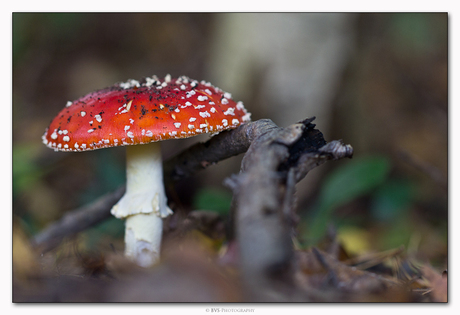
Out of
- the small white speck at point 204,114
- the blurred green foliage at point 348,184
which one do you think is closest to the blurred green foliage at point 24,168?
the small white speck at point 204,114

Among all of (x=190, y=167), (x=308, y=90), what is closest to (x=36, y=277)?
(x=190, y=167)

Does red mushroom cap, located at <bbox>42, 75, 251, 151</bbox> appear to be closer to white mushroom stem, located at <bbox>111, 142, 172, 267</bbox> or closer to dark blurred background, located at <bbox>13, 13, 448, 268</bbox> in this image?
white mushroom stem, located at <bbox>111, 142, 172, 267</bbox>

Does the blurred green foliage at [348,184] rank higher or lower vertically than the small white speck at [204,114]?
lower

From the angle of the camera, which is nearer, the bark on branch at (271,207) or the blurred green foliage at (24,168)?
the bark on branch at (271,207)

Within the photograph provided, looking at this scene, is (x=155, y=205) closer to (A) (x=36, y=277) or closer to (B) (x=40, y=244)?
(A) (x=36, y=277)

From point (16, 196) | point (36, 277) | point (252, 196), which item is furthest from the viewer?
point (16, 196)

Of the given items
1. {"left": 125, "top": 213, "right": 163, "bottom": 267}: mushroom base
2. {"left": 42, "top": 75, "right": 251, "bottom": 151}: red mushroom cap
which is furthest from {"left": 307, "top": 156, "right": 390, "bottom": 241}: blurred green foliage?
{"left": 42, "top": 75, "right": 251, "bottom": 151}: red mushroom cap

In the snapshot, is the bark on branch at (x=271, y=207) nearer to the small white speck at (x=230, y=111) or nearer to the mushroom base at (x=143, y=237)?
the small white speck at (x=230, y=111)

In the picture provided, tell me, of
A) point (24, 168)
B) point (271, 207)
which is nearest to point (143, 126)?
point (271, 207)
